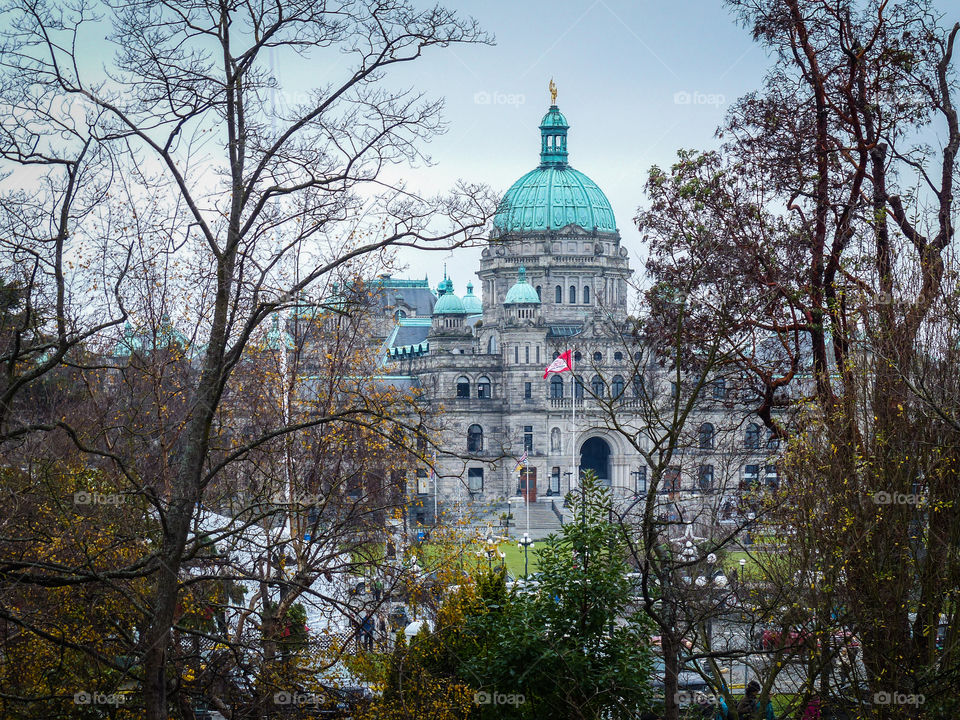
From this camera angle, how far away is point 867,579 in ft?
54.9

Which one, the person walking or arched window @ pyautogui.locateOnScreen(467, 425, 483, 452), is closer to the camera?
the person walking

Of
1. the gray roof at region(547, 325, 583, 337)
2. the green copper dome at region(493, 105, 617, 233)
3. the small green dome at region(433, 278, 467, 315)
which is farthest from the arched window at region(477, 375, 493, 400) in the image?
the green copper dome at region(493, 105, 617, 233)

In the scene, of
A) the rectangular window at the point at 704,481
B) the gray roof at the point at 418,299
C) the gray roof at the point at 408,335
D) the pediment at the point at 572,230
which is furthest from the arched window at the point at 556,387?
the rectangular window at the point at 704,481

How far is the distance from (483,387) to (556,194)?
71.0 feet

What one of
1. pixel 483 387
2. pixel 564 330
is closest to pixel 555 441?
pixel 483 387

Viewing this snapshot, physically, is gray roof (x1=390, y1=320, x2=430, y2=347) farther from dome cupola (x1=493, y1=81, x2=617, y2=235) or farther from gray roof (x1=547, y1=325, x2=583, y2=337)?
gray roof (x1=547, y1=325, x2=583, y2=337)

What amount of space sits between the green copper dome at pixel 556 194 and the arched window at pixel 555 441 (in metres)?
20.1

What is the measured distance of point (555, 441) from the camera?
294ft

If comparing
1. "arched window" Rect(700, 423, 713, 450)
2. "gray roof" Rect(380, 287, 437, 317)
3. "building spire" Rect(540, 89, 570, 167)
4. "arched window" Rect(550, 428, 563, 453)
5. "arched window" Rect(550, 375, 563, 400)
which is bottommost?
"arched window" Rect(700, 423, 713, 450)

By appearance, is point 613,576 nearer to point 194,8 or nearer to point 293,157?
point 293,157

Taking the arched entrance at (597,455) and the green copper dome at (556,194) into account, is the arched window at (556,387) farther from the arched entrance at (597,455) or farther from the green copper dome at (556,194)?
the green copper dome at (556,194)

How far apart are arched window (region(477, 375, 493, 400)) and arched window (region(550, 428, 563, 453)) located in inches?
252

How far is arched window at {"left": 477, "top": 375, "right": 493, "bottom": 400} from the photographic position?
300 feet

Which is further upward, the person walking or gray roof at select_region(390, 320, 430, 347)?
gray roof at select_region(390, 320, 430, 347)
